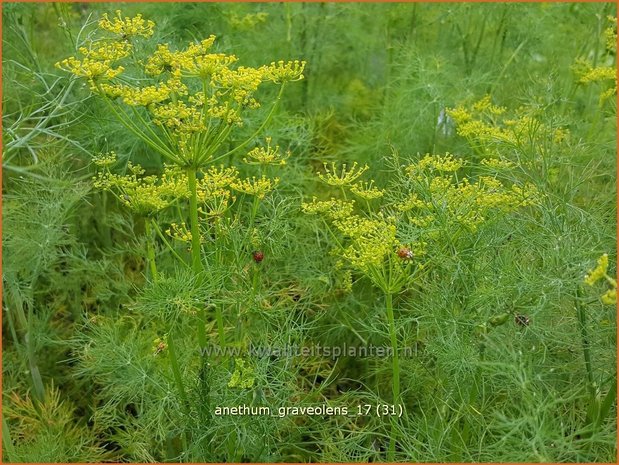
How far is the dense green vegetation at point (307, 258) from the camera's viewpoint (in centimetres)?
218

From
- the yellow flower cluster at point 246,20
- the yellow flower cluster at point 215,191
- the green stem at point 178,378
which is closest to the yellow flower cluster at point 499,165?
the yellow flower cluster at point 215,191

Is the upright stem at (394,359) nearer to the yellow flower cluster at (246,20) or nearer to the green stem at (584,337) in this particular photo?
the green stem at (584,337)

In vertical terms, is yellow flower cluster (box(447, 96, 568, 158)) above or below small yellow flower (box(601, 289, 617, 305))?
below

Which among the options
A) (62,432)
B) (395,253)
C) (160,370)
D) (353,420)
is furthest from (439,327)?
(62,432)

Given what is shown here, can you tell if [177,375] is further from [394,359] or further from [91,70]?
[91,70]

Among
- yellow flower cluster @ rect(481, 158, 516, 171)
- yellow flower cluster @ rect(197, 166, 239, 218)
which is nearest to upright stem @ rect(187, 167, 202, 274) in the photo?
yellow flower cluster @ rect(197, 166, 239, 218)

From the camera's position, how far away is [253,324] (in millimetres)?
2752

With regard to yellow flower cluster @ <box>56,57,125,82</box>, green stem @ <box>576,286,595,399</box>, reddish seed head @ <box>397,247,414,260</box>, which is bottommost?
green stem @ <box>576,286,595,399</box>

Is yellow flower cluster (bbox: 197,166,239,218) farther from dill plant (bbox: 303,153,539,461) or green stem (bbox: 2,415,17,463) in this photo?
green stem (bbox: 2,415,17,463)

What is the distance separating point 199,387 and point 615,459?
4.34ft

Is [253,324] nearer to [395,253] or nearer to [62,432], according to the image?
[395,253]

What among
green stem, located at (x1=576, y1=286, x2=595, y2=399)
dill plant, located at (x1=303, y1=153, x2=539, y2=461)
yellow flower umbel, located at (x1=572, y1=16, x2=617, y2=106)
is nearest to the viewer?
green stem, located at (x1=576, y1=286, x2=595, y2=399)

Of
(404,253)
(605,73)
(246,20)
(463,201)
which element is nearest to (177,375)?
(404,253)

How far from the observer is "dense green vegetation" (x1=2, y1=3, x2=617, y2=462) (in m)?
2.18
